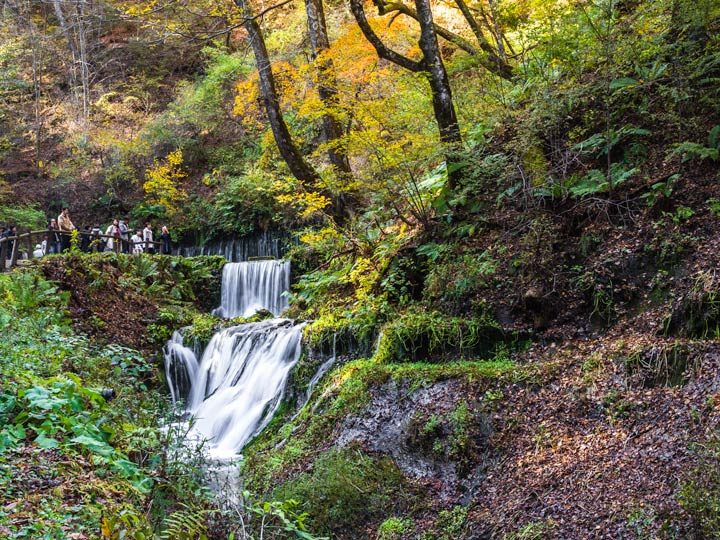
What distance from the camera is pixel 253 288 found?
17.5m

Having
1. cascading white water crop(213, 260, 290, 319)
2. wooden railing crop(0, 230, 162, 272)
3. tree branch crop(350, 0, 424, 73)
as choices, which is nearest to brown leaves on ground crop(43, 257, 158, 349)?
wooden railing crop(0, 230, 162, 272)

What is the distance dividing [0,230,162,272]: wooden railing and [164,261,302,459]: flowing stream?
4422mm

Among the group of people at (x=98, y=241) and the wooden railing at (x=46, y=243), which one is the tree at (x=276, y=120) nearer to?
the wooden railing at (x=46, y=243)

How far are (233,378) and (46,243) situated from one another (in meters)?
13.5

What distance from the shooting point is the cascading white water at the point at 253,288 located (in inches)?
670

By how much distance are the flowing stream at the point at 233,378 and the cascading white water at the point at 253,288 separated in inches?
140

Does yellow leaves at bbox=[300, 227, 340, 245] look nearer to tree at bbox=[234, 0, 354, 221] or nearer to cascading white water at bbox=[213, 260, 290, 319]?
tree at bbox=[234, 0, 354, 221]

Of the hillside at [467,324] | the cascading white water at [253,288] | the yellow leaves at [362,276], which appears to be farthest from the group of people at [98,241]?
the yellow leaves at [362,276]

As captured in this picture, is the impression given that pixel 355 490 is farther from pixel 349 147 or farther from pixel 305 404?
pixel 349 147

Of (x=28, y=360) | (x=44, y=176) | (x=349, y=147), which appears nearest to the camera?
(x=28, y=360)

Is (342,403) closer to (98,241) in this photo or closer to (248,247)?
(98,241)

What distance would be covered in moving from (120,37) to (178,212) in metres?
17.1

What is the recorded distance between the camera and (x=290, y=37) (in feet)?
74.8

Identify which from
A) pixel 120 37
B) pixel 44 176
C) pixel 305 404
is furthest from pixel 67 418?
pixel 120 37
